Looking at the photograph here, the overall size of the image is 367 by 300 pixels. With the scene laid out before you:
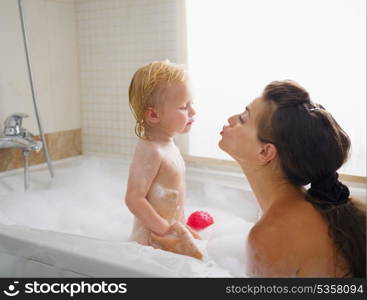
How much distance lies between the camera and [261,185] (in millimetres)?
970

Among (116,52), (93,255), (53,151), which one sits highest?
(116,52)

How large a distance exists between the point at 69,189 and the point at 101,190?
0.13 meters

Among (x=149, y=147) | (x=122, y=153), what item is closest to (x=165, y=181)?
(x=149, y=147)

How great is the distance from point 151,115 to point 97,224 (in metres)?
0.50

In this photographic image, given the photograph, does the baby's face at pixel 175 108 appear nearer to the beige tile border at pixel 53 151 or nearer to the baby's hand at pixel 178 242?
the baby's hand at pixel 178 242

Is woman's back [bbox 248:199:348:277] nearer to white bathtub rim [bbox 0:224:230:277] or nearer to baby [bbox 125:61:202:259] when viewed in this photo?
white bathtub rim [bbox 0:224:230:277]

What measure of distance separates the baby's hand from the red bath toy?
0.19 m

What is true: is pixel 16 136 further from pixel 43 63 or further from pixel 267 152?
pixel 267 152

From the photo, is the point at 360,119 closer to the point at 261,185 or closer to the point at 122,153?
the point at 261,185

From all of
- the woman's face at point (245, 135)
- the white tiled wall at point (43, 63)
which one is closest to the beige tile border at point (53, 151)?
the white tiled wall at point (43, 63)

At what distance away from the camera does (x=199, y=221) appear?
1430mm

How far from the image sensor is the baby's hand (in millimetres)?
1106

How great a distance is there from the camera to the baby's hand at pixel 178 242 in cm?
111


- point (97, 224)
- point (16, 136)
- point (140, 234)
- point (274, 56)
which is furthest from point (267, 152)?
point (16, 136)
